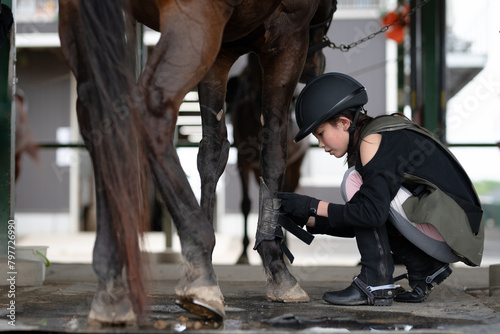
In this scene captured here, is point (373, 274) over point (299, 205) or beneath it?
beneath

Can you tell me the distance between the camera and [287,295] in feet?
6.91

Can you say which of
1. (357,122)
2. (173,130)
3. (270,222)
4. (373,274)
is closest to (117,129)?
(173,130)

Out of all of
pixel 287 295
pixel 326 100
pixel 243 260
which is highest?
pixel 326 100

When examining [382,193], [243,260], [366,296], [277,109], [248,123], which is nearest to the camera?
[382,193]

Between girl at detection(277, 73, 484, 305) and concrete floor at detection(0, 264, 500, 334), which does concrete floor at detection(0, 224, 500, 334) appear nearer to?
concrete floor at detection(0, 264, 500, 334)

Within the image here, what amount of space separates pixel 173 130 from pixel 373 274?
36.7 inches

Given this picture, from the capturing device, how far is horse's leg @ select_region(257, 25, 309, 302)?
86.1 inches

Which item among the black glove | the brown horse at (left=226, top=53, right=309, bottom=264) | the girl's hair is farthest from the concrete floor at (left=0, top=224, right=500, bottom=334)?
the brown horse at (left=226, top=53, right=309, bottom=264)

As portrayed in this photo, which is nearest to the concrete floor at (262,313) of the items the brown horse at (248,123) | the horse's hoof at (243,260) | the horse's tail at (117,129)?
the horse's tail at (117,129)

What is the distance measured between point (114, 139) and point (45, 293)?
43.4 inches

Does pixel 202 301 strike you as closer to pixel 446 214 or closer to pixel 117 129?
pixel 117 129

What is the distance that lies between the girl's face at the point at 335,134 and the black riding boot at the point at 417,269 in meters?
0.38

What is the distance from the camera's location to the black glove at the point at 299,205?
198cm

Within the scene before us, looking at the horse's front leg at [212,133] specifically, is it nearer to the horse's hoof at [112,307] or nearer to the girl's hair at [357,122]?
the girl's hair at [357,122]
